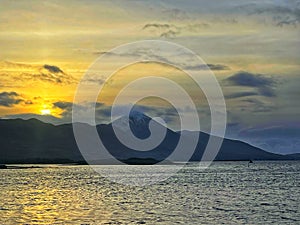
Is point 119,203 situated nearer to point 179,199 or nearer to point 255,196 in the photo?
point 179,199

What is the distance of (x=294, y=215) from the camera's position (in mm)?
61438

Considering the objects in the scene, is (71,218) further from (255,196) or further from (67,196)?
(255,196)

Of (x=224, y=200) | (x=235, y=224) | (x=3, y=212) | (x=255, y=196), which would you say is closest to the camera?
(x=235, y=224)

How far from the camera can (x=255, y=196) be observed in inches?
3430

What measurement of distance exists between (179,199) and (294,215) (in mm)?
23413

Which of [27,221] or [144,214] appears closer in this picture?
[27,221]

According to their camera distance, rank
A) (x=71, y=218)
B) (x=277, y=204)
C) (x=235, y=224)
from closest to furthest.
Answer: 1. (x=235, y=224)
2. (x=71, y=218)
3. (x=277, y=204)

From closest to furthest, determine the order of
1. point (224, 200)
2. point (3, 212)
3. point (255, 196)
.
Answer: point (3, 212) < point (224, 200) < point (255, 196)

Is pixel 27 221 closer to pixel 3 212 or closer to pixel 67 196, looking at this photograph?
pixel 3 212

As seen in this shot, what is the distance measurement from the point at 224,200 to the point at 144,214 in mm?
21133

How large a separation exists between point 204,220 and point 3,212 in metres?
22.7

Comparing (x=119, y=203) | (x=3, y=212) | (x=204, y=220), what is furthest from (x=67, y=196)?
(x=204, y=220)

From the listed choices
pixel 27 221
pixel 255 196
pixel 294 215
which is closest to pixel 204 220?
pixel 294 215

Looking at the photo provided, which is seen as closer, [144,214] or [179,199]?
[144,214]
